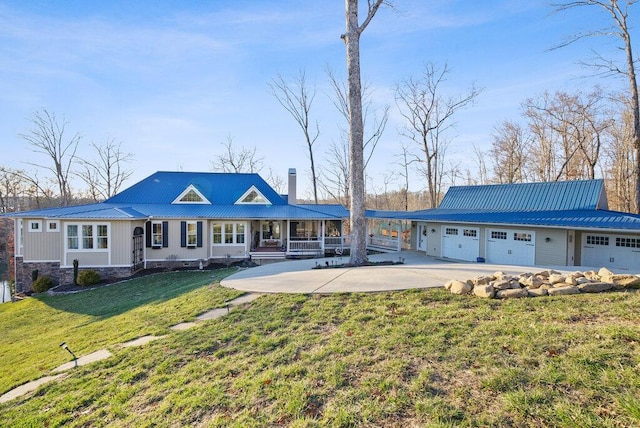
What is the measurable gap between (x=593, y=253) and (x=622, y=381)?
1312 centimetres

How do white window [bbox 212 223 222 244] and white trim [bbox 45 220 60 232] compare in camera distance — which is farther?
white window [bbox 212 223 222 244]

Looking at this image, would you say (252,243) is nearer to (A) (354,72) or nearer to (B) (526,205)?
(A) (354,72)

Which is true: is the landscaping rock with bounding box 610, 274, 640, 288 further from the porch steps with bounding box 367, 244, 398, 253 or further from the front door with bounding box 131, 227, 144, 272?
the front door with bounding box 131, 227, 144, 272

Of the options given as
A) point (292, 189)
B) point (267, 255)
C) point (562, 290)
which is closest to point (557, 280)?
point (562, 290)

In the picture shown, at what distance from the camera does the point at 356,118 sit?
1197 centimetres

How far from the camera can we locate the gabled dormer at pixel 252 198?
2173 cm

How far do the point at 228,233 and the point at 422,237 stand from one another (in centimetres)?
1245

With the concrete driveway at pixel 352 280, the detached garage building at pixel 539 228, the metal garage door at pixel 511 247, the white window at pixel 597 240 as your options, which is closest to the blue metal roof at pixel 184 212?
the detached garage building at pixel 539 228

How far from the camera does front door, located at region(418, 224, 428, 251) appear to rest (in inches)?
811

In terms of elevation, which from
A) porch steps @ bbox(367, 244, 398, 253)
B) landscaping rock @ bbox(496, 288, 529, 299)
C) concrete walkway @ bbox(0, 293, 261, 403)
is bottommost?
concrete walkway @ bbox(0, 293, 261, 403)

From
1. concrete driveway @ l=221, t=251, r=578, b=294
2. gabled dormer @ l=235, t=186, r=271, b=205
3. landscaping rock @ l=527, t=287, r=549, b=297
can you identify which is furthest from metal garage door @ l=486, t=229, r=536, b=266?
gabled dormer @ l=235, t=186, r=271, b=205

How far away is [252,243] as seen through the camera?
2098cm

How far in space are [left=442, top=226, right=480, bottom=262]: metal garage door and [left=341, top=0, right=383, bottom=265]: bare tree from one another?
24.6 feet

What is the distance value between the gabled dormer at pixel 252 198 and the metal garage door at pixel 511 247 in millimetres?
13968
